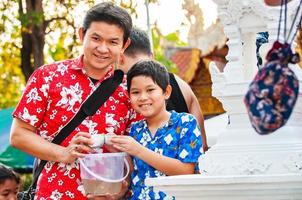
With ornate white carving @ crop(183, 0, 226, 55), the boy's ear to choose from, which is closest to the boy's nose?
the boy's ear

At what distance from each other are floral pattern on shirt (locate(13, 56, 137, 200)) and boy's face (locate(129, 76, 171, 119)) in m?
0.16

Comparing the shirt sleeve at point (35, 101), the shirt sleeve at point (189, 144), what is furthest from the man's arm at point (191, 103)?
the shirt sleeve at point (35, 101)

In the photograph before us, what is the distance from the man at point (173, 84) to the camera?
19.8 feet

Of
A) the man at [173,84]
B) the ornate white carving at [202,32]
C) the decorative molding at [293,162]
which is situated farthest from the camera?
the ornate white carving at [202,32]

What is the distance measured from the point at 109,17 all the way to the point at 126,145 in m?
0.73

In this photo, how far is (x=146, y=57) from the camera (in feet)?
20.2

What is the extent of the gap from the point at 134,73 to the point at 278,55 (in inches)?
65.9

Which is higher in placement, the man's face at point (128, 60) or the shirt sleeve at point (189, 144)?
the man's face at point (128, 60)

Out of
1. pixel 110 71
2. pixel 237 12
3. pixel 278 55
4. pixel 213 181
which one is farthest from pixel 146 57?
pixel 278 55

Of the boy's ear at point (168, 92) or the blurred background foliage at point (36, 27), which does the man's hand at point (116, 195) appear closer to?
the boy's ear at point (168, 92)

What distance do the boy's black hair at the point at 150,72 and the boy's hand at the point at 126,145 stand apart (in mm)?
372

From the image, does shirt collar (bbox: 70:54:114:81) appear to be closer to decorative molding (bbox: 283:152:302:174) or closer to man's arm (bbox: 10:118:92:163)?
man's arm (bbox: 10:118:92:163)

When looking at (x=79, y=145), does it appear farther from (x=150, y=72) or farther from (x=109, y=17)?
(x=109, y=17)

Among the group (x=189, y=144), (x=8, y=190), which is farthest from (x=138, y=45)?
(x=8, y=190)
